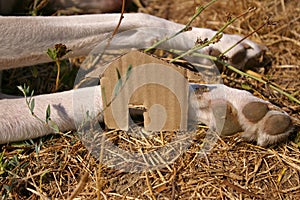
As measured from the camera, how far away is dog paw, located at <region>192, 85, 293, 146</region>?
1975mm

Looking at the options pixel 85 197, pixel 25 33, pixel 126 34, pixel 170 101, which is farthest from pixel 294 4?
pixel 85 197

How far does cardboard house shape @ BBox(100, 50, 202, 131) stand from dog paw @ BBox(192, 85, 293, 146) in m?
0.12

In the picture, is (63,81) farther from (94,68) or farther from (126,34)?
(126,34)

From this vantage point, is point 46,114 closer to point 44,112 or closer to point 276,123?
point 44,112

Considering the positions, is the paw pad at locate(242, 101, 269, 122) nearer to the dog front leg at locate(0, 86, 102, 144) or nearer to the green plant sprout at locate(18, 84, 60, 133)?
the dog front leg at locate(0, 86, 102, 144)

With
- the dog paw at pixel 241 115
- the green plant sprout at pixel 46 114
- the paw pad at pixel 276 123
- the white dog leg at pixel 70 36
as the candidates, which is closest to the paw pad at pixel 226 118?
the dog paw at pixel 241 115

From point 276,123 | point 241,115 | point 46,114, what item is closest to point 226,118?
point 241,115

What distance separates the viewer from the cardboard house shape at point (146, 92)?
6.33ft

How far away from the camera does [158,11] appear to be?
3312mm

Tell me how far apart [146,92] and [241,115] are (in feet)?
1.36

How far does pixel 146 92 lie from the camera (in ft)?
6.61

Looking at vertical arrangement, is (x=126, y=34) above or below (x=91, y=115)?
above

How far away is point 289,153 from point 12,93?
140 cm

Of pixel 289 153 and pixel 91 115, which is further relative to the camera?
pixel 91 115
